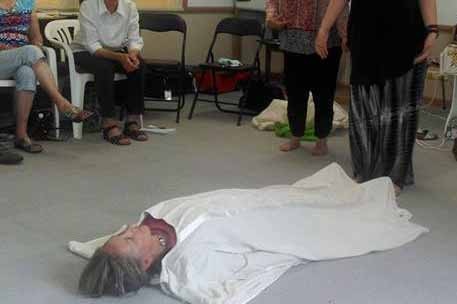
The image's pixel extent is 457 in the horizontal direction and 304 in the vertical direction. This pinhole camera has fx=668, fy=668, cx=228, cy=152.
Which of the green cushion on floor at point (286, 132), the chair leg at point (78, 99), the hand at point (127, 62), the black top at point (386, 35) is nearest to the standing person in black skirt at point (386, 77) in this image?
the black top at point (386, 35)

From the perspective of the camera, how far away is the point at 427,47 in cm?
320

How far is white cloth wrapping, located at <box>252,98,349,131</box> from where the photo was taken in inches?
190

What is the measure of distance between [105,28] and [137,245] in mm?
2685

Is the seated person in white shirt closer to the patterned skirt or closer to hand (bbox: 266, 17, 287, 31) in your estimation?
hand (bbox: 266, 17, 287, 31)

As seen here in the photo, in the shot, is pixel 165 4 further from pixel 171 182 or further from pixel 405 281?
pixel 405 281

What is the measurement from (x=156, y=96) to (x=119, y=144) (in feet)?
3.56

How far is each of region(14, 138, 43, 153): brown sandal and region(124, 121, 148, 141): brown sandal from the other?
0.62 metres

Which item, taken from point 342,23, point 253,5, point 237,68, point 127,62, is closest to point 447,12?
point 237,68

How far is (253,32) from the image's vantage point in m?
5.41

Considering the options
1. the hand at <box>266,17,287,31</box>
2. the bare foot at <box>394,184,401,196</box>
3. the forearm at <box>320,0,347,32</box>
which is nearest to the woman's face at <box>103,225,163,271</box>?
the bare foot at <box>394,184,401,196</box>

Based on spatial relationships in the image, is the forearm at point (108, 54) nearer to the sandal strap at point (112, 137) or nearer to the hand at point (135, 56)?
the hand at point (135, 56)

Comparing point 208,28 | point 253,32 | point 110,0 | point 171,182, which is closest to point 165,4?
point 208,28

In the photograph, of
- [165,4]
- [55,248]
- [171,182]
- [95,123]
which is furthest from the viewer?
[165,4]

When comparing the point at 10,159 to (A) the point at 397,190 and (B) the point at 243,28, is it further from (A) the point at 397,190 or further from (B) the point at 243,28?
(B) the point at 243,28
